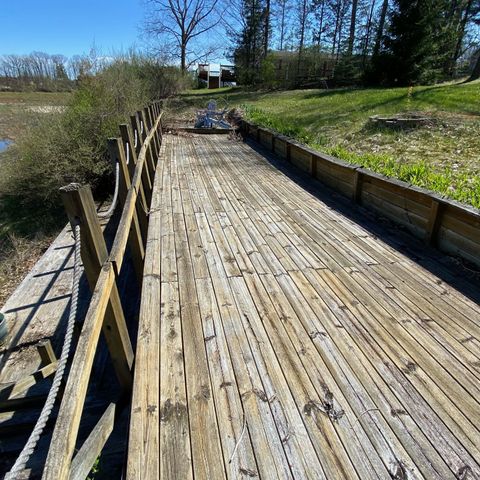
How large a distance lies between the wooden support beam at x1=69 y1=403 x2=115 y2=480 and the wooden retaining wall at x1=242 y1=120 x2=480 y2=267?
11.5 ft

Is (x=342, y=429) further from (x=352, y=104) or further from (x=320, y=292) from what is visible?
(x=352, y=104)

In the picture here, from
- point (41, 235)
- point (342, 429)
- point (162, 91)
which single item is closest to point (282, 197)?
point (342, 429)

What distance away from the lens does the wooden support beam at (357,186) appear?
17.3ft

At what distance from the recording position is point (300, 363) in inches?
92.3

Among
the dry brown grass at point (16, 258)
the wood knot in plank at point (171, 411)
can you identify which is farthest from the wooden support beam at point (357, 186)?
the dry brown grass at point (16, 258)

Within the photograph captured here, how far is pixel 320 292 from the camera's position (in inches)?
124

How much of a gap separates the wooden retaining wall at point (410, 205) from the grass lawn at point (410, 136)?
0.40 metres

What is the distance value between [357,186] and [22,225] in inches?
363

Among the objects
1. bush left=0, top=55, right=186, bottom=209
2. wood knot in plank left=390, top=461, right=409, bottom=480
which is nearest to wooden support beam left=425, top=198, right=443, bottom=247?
wood knot in plank left=390, top=461, right=409, bottom=480

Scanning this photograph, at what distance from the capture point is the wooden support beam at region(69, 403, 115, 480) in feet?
5.43

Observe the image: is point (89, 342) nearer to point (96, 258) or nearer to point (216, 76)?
point (96, 258)

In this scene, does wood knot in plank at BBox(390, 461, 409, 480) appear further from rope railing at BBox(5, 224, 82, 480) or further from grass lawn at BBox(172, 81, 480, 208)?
grass lawn at BBox(172, 81, 480, 208)

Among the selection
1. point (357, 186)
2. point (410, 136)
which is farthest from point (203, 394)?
point (410, 136)

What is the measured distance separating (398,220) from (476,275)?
131 centimetres
